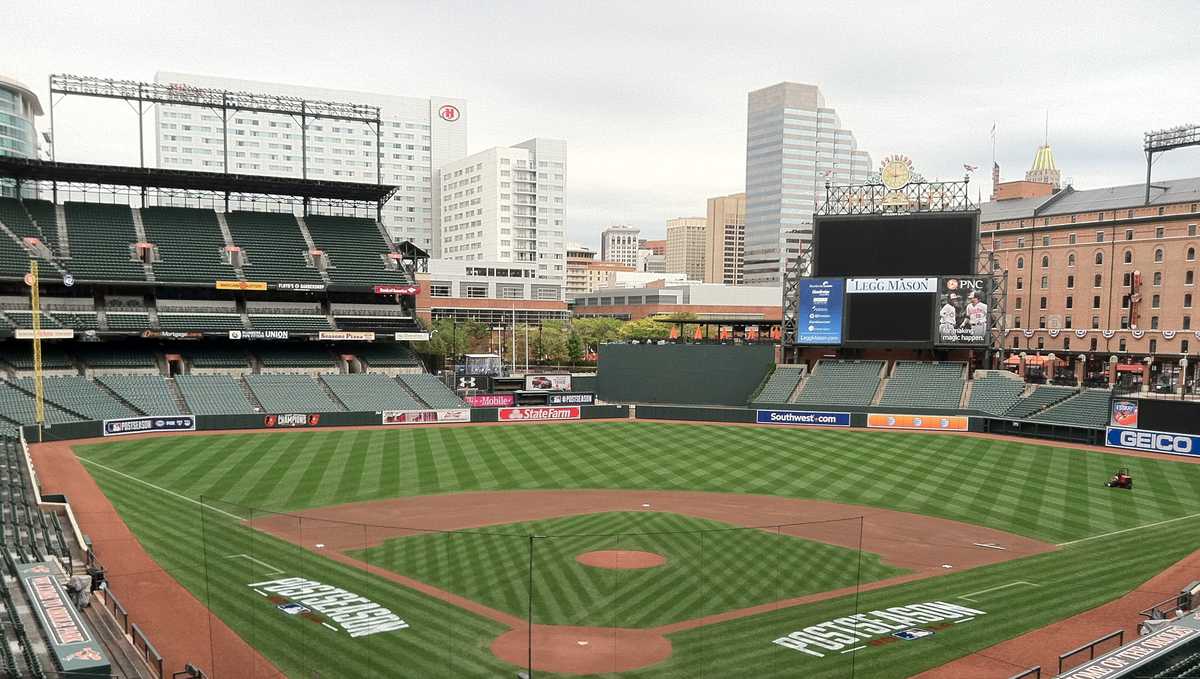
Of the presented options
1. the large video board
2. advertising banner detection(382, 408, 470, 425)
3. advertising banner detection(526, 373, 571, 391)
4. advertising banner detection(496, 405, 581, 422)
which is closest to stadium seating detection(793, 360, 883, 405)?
the large video board

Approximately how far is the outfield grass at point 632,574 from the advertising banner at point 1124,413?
3469 cm

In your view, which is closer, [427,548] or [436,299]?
[427,548]

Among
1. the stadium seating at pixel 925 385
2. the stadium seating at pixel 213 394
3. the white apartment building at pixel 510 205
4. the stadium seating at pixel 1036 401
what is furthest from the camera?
the white apartment building at pixel 510 205

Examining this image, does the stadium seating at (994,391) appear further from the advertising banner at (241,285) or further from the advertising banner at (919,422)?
the advertising banner at (241,285)

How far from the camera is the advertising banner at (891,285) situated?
5612 cm

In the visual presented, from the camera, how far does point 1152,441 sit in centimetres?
4388

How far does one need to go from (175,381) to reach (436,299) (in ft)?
182

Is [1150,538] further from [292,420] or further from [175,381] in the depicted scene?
[175,381]

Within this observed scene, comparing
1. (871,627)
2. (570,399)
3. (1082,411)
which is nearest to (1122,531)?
(871,627)

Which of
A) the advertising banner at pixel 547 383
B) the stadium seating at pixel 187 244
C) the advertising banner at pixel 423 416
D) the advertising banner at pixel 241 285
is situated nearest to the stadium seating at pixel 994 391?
the advertising banner at pixel 547 383

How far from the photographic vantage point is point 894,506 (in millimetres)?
32094

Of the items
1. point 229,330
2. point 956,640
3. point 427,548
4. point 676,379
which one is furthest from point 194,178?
point 956,640

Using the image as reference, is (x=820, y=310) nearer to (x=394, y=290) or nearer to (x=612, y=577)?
(x=394, y=290)

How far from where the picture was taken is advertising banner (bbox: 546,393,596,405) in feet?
197
